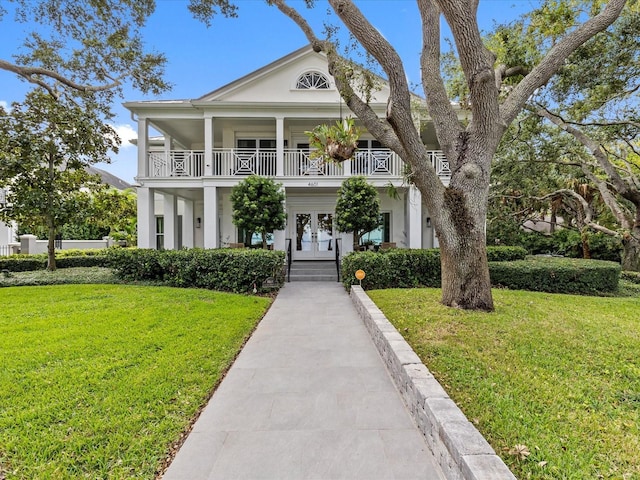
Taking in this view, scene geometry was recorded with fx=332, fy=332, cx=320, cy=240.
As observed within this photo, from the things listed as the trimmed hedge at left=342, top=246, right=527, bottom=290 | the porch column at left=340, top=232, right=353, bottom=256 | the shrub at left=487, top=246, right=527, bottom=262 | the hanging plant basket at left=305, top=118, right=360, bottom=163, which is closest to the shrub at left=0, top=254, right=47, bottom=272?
the porch column at left=340, top=232, right=353, bottom=256

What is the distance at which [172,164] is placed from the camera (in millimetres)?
12586

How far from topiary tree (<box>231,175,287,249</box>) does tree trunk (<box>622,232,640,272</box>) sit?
1281cm

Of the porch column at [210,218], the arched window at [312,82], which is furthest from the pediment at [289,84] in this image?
the porch column at [210,218]

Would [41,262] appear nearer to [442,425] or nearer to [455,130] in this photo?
[455,130]

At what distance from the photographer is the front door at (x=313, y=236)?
1434 centimetres

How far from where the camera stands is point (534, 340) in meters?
4.49

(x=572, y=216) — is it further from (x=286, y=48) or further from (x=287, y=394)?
(x=287, y=394)

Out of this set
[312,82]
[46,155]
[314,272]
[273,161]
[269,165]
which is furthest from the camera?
[312,82]

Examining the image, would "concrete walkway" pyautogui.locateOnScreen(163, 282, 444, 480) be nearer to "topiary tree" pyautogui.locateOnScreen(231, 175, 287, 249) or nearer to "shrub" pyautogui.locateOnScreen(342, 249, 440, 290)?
"shrub" pyautogui.locateOnScreen(342, 249, 440, 290)

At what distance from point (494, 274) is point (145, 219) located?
1191cm

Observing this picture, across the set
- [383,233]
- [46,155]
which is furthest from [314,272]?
[46,155]

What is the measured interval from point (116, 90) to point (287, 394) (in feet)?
40.3

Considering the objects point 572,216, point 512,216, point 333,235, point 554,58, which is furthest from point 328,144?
point 572,216

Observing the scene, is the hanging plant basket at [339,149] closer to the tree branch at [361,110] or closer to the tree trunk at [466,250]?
the tree branch at [361,110]
